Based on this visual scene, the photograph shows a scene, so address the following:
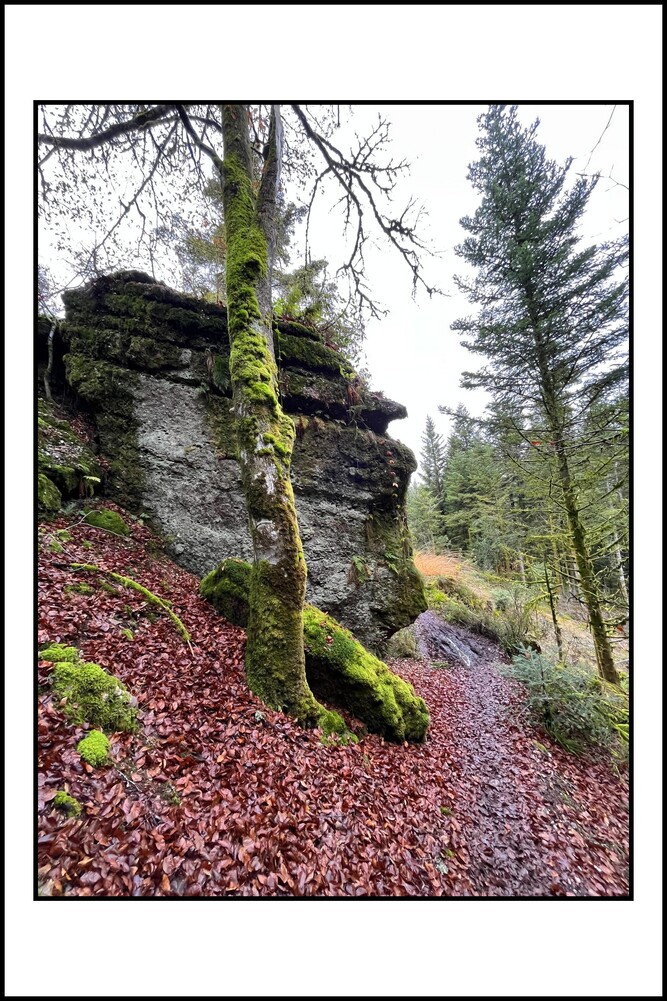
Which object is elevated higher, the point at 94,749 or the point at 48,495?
the point at 48,495

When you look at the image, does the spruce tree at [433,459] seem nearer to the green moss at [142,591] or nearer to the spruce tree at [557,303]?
the spruce tree at [557,303]

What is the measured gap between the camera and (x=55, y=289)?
5996mm

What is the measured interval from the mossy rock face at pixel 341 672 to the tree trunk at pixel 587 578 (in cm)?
347

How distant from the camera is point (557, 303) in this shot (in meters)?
5.96

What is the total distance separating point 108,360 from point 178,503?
3.04 m

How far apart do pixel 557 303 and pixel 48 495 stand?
9.05 metres

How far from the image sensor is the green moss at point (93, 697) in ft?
7.63

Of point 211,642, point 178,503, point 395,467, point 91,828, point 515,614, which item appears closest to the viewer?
point 91,828

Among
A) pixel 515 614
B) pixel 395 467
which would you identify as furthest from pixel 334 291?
pixel 515 614

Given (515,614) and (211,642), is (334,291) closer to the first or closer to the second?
(211,642)

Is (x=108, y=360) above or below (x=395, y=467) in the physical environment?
above

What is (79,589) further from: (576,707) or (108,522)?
(576,707)

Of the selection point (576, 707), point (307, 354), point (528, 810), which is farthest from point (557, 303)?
point (528, 810)

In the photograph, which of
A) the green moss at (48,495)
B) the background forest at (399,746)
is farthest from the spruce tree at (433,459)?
the green moss at (48,495)
